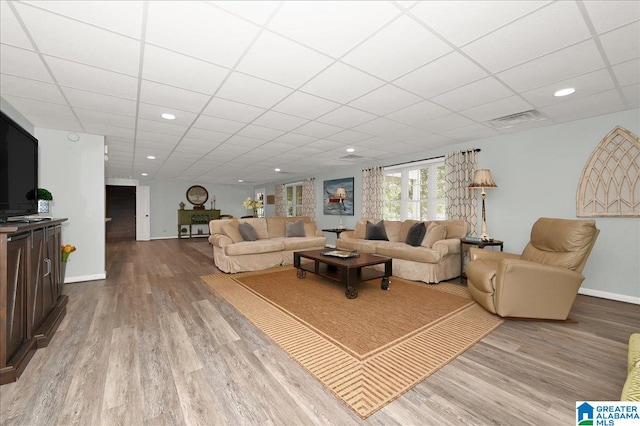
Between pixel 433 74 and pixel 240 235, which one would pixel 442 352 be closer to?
pixel 433 74

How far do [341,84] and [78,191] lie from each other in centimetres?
448

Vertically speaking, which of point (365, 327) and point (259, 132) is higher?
point (259, 132)

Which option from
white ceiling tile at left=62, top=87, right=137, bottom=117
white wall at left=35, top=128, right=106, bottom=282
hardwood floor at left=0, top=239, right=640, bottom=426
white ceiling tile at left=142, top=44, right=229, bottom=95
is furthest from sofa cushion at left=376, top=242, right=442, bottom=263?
white wall at left=35, top=128, right=106, bottom=282

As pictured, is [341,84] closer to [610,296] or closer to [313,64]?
[313,64]

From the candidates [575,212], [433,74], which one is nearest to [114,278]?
[433,74]

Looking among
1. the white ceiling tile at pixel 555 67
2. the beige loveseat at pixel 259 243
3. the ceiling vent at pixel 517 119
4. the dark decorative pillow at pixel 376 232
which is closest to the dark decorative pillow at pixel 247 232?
the beige loveseat at pixel 259 243

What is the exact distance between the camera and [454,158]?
5016 mm

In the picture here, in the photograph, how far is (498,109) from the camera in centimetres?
330

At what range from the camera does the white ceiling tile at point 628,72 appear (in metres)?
2.29

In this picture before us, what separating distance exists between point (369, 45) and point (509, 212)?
3888 mm

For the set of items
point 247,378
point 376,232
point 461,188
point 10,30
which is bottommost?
point 247,378

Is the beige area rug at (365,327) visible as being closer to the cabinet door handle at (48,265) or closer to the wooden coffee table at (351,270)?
the wooden coffee table at (351,270)

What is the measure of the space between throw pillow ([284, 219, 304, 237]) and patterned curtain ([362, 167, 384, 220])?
1691 mm

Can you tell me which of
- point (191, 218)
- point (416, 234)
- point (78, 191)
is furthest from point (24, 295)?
point (191, 218)
